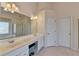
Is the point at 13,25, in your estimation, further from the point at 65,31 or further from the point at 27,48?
the point at 65,31

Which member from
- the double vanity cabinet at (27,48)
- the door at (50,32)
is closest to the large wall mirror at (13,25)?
the double vanity cabinet at (27,48)

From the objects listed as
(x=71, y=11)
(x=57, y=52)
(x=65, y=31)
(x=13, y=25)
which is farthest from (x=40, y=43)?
(x=71, y=11)

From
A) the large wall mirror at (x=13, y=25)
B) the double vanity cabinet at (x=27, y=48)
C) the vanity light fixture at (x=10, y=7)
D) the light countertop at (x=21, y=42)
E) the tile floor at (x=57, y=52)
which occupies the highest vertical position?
the vanity light fixture at (x=10, y=7)

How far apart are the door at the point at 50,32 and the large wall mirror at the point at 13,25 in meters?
0.41

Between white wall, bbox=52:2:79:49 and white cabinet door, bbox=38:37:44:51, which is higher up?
white wall, bbox=52:2:79:49

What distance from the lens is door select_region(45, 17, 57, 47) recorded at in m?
2.39

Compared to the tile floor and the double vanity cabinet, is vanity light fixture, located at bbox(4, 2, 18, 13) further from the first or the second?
the tile floor

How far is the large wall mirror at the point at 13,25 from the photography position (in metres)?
2.08

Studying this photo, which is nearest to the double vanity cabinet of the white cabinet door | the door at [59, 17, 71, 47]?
the white cabinet door

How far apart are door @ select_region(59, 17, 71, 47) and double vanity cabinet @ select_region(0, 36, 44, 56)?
0.41 meters

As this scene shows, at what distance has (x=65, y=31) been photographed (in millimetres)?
2451

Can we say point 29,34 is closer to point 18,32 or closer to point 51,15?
point 18,32

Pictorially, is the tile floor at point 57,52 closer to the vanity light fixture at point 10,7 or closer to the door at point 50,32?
the door at point 50,32

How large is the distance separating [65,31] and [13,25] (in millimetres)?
A: 1050
